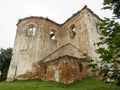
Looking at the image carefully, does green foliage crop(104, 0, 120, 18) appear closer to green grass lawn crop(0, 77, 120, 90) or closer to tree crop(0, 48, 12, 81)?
green grass lawn crop(0, 77, 120, 90)

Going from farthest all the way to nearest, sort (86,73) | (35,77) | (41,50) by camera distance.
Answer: (41,50) → (35,77) → (86,73)

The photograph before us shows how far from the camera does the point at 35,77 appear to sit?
2314 centimetres

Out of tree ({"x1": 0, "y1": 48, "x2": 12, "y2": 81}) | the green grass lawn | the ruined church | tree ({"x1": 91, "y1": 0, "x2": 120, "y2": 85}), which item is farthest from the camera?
tree ({"x1": 0, "y1": 48, "x2": 12, "y2": 81})

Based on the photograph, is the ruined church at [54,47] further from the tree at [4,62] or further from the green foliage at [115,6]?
the green foliage at [115,6]

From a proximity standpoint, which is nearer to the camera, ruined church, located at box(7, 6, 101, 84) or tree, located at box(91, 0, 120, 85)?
tree, located at box(91, 0, 120, 85)

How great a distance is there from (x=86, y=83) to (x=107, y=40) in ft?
36.4

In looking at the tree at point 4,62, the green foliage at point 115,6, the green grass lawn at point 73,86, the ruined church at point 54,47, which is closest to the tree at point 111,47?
the green foliage at point 115,6

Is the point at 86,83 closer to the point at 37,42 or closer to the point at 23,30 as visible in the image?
the point at 37,42

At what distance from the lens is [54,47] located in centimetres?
2681

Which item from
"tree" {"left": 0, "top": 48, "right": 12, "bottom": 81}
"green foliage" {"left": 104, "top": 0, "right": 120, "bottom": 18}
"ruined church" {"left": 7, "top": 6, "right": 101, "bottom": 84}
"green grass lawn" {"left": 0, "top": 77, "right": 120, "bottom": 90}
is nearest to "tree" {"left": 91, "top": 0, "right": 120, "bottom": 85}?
"green foliage" {"left": 104, "top": 0, "right": 120, "bottom": 18}

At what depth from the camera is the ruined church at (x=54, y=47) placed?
1994 centimetres

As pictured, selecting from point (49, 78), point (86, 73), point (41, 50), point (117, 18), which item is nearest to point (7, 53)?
point (41, 50)

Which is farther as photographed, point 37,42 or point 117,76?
point 37,42

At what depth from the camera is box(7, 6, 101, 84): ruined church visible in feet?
65.4
